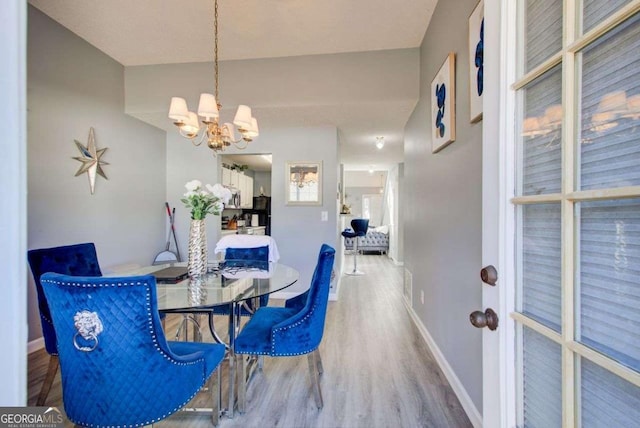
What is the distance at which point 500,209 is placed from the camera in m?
0.77

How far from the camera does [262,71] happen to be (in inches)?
124

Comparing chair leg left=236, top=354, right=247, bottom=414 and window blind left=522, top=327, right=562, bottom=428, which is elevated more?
window blind left=522, top=327, right=562, bottom=428

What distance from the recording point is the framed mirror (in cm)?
386

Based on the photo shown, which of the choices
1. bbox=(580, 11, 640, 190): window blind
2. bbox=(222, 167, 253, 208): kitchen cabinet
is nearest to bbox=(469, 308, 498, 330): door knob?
bbox=(580, 11, 640, 190): window blind

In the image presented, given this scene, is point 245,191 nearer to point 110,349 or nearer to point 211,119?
point 211,119

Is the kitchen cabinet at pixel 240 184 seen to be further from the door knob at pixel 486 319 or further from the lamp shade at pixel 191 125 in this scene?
the door knob at pixel 486 319

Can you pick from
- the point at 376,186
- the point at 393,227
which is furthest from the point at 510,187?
the point at 376,186

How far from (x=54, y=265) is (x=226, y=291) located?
1.09m

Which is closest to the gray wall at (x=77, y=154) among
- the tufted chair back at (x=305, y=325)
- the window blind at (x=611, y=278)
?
the tufted chair back at (x=305, y=325)

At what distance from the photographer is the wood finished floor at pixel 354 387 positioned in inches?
62.4

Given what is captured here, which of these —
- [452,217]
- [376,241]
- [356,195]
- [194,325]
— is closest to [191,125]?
[194,325]

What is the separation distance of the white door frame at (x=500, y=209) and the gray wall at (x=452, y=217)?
29.4 inches

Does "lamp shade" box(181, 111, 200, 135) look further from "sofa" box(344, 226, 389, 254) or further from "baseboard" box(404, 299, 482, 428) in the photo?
"sofa" box(344, 226, 389, 254)

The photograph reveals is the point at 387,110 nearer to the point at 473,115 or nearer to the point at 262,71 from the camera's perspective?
the point at 262,71
